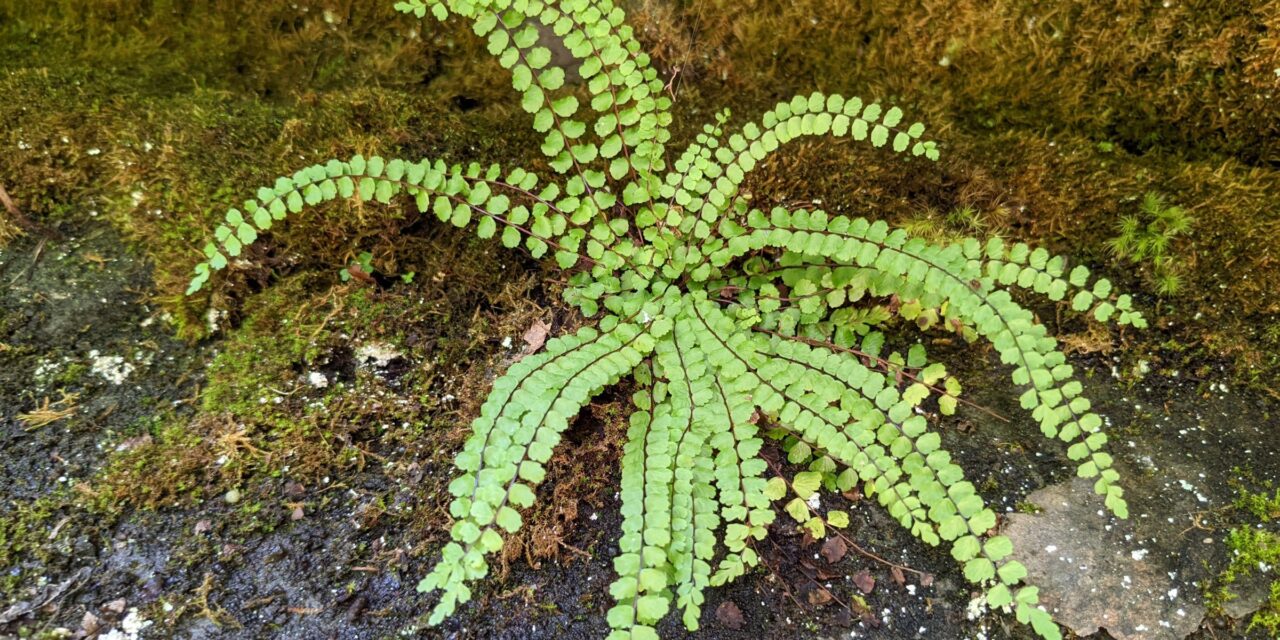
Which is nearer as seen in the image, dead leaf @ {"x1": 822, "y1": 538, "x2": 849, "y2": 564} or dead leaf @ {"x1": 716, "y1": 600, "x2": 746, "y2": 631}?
dead leaf @ {"x1": 716, "y1": 600, "x2": 746, "y2": 631}

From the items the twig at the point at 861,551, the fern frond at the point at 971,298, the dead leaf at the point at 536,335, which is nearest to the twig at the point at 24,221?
the dead leaf at the point at 536,335

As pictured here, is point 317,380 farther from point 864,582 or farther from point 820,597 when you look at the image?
point 864,582

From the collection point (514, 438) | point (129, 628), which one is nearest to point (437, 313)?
point (514, 438)

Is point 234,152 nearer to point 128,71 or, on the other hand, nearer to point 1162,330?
point 128,71

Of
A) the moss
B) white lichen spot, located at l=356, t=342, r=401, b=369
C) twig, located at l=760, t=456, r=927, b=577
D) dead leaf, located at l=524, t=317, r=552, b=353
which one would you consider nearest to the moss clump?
twig, located at l=760, t=456, r=927, b=577

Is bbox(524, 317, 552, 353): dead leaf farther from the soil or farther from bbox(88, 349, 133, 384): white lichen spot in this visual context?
bbox(88, 349, 133, 384): white lichen spot

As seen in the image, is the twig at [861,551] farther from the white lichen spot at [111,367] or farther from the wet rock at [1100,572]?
the white lichen spot at [111,367]
